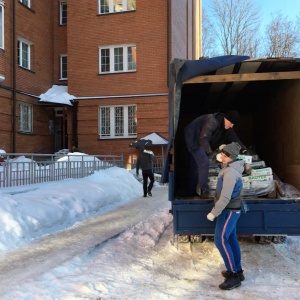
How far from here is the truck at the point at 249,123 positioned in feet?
17.2

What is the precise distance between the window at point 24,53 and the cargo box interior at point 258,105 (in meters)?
12.2

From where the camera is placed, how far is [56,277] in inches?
182

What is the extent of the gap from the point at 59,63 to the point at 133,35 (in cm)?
488

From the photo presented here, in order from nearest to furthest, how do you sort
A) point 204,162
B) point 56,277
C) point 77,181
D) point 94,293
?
point 94,293 < point 56,277 < point 204,162 < point 77,181

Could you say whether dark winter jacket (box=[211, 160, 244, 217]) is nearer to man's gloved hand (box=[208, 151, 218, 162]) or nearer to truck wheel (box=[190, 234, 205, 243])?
man's gloved hand (box=[208, 151, 218, 162])

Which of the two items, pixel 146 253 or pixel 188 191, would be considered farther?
pixel 188 191

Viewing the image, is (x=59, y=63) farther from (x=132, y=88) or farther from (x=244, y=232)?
(x=244, y=232)

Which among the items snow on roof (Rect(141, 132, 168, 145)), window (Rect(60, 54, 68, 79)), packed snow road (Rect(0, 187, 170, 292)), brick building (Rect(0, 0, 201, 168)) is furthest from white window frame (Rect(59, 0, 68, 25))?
packed snow road (Rect(0, 187, 170, 292))

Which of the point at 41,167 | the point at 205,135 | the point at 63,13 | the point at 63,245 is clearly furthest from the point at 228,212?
the point at 63,13

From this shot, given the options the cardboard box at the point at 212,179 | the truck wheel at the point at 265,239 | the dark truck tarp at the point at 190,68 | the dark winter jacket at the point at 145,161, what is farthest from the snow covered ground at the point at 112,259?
the dark winter jacket at the point at 145,161

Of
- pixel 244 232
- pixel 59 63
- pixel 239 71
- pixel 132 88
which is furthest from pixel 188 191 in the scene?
pixel 59 63

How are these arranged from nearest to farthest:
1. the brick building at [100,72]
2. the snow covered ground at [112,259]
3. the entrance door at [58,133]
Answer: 1. the snow covered ground at [112,259]
2. the brick building at [100,72]
3. the entrance door at [58,133]

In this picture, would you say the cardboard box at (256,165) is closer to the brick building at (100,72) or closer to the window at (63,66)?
the brick building at (100,72)

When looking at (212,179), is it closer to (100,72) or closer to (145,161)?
(145,161)
